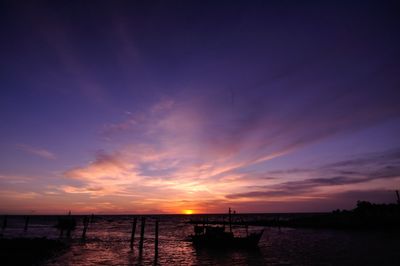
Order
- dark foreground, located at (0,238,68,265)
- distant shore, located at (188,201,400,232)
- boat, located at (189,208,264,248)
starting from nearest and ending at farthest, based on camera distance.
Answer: dark foreground, located at (0,238,68,265) < boat, located at (189,208,264,248) < distant shore, located at (188,201,400,232)

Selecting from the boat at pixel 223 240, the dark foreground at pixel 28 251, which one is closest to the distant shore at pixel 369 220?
the boat at pixel 223 240

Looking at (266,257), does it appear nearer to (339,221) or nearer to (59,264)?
(59,264)

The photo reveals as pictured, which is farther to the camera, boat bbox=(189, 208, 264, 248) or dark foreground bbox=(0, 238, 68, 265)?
boat bbox=(189, 208, 264, 248)

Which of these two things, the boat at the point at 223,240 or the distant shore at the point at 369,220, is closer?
the boat at the point at 223,240

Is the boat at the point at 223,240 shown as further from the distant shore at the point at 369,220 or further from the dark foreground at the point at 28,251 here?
the dark foreground at the point at 28,251

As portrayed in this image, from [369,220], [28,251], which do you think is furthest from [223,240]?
[369,220]

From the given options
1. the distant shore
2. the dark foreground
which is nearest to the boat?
the distant shore

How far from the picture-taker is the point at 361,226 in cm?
6344

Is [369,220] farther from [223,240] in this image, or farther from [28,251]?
[28,251]

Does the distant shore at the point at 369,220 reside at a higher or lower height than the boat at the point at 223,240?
higher

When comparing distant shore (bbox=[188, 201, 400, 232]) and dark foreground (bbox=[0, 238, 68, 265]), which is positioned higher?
distant shore (bbox=[188, 201, 400, 232])

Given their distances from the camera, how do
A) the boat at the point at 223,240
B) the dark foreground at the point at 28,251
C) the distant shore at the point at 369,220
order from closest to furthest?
the dark foreground at the point at 28,251 → the boat at the point at 223,240 → the distant shore at the point at 369,220

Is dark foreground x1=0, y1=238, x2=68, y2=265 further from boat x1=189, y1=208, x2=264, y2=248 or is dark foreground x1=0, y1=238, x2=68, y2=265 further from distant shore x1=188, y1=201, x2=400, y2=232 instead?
distant shore x1=188, y1=201, x2=400, y2=232

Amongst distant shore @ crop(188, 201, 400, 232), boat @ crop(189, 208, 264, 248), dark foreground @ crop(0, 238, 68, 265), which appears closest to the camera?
dark foreground @ crop(0, 238, 68, 265)
